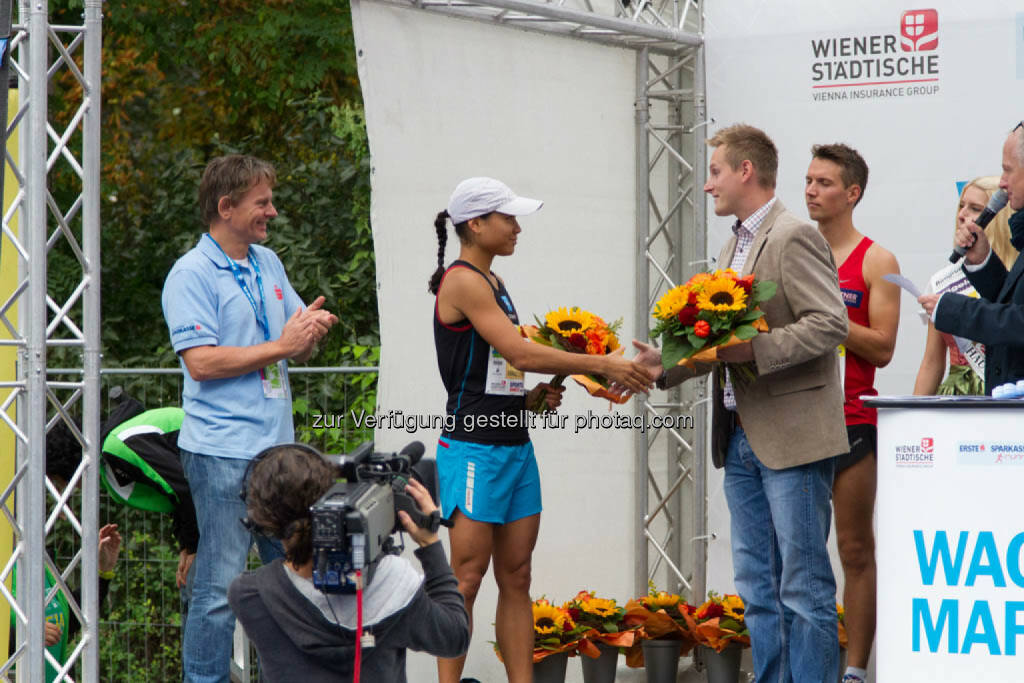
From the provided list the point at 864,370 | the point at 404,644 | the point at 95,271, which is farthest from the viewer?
the point at 864,370

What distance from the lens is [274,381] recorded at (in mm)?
4406

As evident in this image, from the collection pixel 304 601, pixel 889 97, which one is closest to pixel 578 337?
pixel 889 97

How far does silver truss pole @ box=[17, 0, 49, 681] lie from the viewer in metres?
3.85

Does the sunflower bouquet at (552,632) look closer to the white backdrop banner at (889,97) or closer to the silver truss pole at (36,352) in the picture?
the white backdrop banner at (889,97)

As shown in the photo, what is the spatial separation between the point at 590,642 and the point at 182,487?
178 cm

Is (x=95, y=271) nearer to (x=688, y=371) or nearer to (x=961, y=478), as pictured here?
(x=688, y=371)

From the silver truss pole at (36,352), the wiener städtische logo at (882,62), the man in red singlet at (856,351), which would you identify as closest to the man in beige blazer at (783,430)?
the man in red singlet at (856,351)

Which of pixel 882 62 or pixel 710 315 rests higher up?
pixel 882 62

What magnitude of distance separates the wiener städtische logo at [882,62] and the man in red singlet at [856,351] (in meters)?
0.64

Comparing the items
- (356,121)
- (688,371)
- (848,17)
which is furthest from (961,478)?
(356,121)

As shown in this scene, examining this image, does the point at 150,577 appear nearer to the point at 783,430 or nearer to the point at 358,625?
the point at 783,430

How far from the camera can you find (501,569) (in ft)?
15.1

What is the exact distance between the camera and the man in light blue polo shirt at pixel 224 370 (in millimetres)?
4191

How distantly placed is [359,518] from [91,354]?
1956 mm
